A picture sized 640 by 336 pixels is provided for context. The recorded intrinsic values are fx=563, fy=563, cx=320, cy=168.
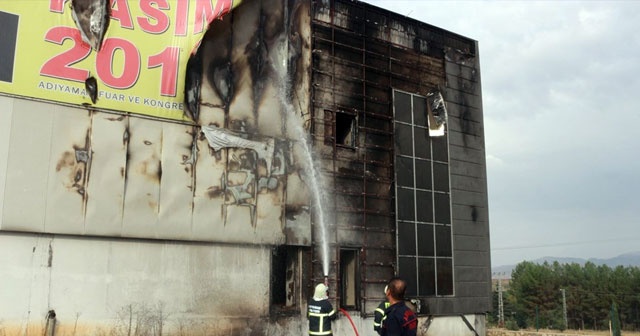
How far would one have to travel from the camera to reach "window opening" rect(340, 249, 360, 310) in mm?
15820

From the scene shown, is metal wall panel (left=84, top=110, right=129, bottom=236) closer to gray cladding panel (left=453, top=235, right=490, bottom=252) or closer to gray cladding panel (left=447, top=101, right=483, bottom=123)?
gray cladding panel (left=453, top=235, right=490, bottom=252)

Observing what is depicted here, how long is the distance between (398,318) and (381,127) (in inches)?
474

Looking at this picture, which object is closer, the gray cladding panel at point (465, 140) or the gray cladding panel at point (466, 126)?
the gray cladding panel at point (465, 140)

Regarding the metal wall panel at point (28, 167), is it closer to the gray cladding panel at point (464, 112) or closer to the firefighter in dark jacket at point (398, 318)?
the firefighter in dark jacket at point (398, 318)

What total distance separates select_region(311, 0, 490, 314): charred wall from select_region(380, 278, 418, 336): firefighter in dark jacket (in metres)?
9.78

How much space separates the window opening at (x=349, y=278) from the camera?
1582 cm

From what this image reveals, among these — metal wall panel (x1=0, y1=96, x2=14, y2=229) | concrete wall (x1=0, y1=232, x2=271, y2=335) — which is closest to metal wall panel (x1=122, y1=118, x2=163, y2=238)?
concrete wall (x1=0, y1=232, x2=271, y2=335)

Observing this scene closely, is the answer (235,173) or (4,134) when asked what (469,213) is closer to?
(235,173)

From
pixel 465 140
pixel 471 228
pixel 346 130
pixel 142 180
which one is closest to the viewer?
pixel 142 180

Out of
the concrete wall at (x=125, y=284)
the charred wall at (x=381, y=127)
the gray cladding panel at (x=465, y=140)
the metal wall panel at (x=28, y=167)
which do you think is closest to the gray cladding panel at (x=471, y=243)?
the charred wall at (x=381, y=127)

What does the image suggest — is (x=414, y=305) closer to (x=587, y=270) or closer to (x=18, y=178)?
(x=18, y=178)

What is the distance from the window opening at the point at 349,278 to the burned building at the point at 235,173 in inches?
1.7

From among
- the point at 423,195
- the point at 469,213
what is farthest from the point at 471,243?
the point at 423,195

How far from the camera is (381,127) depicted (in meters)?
17.2
